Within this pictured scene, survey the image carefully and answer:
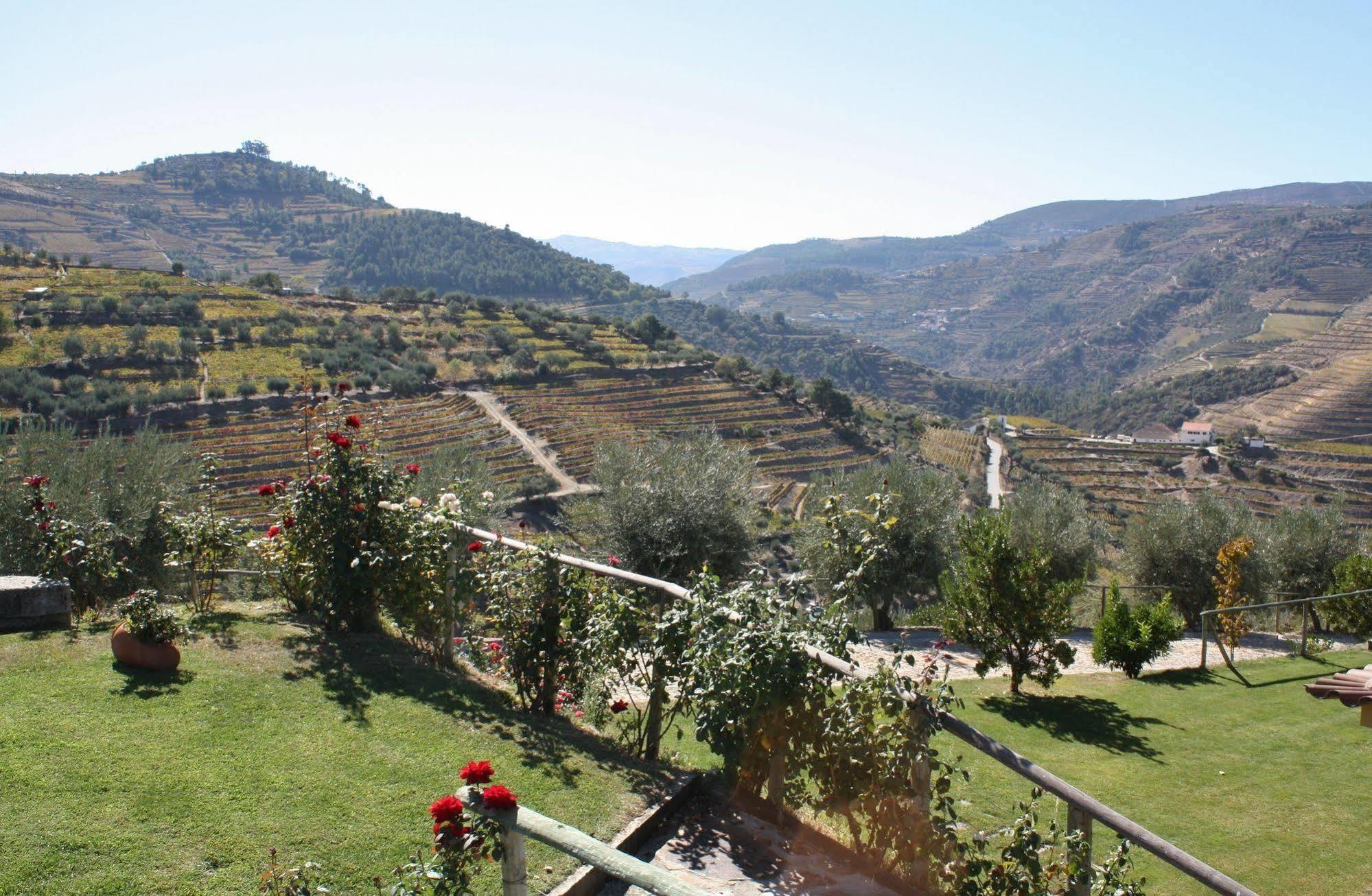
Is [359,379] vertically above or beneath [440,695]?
beneath

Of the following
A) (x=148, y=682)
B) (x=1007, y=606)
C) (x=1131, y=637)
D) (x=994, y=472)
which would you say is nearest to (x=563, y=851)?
(x=148, y=682)

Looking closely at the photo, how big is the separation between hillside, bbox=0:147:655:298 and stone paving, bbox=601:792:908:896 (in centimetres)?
13158

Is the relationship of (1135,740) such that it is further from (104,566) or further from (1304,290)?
(1304,290)

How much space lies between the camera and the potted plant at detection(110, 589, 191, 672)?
16.2ft

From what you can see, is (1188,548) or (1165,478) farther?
(1165,478)

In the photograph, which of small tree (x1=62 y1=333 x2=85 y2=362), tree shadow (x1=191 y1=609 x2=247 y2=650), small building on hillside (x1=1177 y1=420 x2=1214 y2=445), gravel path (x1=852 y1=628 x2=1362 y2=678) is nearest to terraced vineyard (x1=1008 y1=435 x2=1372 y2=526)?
small building on hillside (x1=1177 y1=420 x2=1214 y2=445)

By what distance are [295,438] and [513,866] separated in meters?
42.9

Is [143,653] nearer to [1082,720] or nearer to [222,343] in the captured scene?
[1082,720]

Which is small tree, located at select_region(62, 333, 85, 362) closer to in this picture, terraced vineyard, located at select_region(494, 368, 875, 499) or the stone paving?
terraced vineyard, located at select_region(494, 368, 875, 499)

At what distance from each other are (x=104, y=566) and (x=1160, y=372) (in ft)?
528

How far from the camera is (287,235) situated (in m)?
160

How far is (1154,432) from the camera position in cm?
10569

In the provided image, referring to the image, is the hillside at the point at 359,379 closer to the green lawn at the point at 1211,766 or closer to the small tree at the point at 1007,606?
the green lawn at the point at 1211,766

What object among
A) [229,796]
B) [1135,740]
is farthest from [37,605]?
[1135,740]
